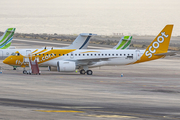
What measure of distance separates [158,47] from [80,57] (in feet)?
36.5

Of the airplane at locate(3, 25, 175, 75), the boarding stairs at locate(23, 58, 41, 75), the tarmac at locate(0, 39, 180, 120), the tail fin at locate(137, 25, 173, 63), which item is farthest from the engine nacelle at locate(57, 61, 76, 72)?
the tail fin at locate(137, 25, 173, 63)

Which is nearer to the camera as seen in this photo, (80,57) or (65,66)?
(65,66)

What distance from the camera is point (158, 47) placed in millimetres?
56344

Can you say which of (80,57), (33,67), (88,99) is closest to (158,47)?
(80,57)

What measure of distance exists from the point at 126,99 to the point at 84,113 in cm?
743

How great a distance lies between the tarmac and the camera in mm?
23188

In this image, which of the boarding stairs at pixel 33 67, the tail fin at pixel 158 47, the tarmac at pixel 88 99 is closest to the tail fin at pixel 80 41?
the tail fin at pixel 158 47

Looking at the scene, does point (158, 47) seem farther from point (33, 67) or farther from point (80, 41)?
point (33, 67)

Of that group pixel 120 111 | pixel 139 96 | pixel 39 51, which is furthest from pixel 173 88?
pixel 39 51

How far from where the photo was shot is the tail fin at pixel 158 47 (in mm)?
Result: 55653

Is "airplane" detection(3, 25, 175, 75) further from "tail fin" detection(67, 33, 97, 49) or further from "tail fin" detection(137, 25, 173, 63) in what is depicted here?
"tail fin" detection(67, 33, 97, 49)

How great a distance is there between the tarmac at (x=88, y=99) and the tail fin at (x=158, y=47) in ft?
35.5

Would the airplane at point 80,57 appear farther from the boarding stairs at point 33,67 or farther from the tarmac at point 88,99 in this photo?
the tarmac at point 88,99

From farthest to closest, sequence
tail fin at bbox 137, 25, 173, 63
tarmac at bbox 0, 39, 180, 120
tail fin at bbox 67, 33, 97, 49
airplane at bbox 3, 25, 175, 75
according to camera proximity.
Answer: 1. tail fin at bbox 67, 33, 97, 49
2. tail fin at bbox 137, 25, 173, 63
3. airplane at bbox 3, 25, 175, 75
4. tarmac at bbox 0, 39, 180, 120
